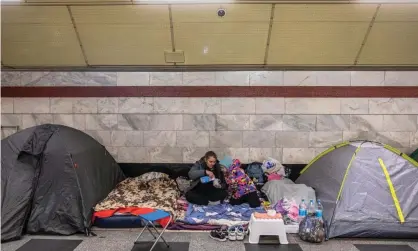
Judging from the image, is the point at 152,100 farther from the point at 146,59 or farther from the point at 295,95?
the point at 295,95

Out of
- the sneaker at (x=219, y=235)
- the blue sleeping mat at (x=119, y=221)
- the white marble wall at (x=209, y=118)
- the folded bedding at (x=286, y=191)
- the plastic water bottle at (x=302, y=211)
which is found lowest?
the sneaker at (x=219, y=235)

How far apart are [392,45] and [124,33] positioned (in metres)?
3.76

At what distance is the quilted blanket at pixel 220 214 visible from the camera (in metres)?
3.92

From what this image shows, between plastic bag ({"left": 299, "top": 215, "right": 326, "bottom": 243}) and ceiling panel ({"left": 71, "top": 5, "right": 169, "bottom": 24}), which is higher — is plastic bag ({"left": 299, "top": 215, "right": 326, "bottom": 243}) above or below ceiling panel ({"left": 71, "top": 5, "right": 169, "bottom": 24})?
below

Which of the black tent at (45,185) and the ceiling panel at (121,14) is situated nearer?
the black tent at (45,185)

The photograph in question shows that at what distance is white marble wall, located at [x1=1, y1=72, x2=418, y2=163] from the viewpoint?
5.24m

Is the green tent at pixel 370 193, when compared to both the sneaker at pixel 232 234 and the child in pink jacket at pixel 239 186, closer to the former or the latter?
the child in pink jacket at pixel 239 186

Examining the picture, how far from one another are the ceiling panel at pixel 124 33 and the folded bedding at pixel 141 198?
5.87 ft

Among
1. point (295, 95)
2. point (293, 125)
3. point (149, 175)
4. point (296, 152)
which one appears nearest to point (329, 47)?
point (295, 95)

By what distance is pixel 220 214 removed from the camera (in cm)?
414

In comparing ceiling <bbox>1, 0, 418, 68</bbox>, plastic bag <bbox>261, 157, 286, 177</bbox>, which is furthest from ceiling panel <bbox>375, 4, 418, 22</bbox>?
plastic bag <bbox>261, 157, 286, 177</bbox>

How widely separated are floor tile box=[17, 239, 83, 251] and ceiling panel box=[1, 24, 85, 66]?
2663 millimetres

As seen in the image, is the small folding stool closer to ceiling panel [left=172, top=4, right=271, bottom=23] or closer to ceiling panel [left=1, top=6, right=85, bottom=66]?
ceiling panel [left=172, top=4, right=271, bottom=23]

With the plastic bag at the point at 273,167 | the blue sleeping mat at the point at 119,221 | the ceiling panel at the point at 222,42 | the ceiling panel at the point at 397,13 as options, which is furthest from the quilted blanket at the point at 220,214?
the ceiling panel at the point at 397,13
